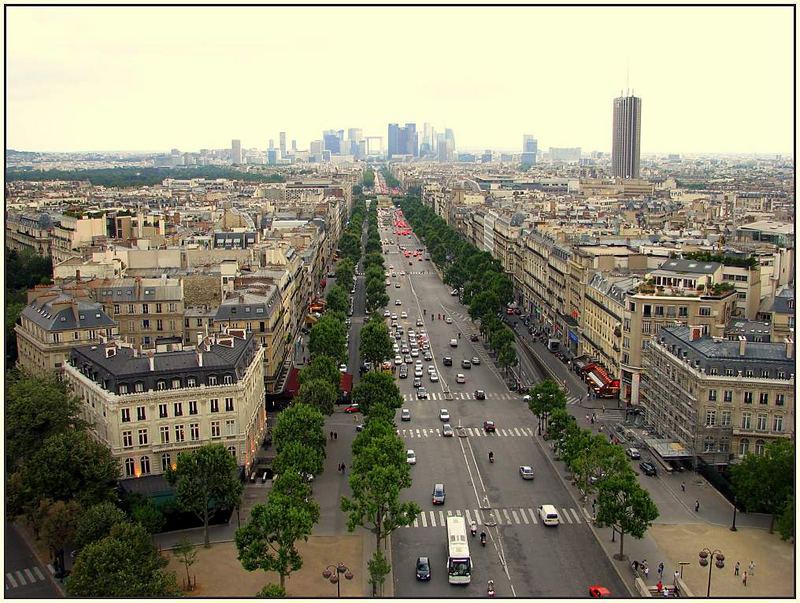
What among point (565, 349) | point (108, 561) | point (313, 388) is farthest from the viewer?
point (565, 349)

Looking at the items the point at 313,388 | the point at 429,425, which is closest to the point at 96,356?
the point at 313,388

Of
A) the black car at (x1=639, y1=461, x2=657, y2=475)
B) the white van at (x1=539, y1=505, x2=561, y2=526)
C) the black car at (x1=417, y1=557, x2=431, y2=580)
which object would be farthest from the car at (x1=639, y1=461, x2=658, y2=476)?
the black car at (x1=417, y1=557, x2=431, y2=580)

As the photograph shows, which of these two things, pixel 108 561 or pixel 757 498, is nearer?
pixel 108 561

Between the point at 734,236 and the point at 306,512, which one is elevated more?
the point at 734,236

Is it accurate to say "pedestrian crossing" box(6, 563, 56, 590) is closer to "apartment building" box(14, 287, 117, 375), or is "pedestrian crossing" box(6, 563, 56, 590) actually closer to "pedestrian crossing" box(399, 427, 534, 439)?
"apartment building" box(14, 287, 117, 375)

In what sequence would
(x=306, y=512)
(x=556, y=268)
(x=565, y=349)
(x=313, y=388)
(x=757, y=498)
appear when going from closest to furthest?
(x=306, y=512), (x=757, y=498), (x=313, y=388), (x=565, y=349), (x=556, y=268)

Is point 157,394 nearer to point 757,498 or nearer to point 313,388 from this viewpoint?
point 313,388

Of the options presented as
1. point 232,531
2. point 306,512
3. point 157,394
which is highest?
point 157,394
